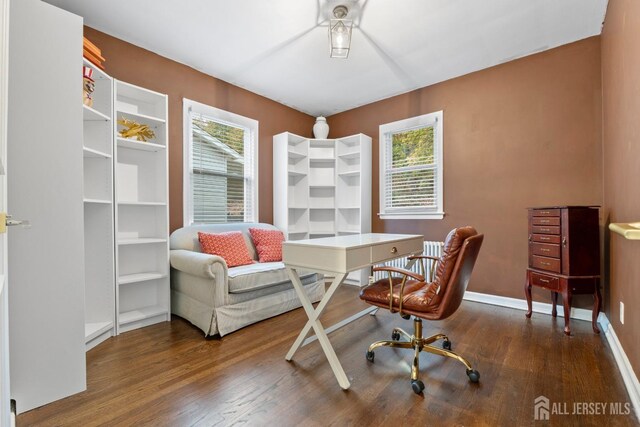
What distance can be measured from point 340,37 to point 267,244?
2.20 meters

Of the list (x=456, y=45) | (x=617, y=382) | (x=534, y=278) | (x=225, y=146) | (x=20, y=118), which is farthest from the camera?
(x=225, y=146)

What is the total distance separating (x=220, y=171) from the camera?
11.9 feet

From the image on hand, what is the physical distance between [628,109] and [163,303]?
389cm

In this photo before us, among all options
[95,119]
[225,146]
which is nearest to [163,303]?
[95,119]

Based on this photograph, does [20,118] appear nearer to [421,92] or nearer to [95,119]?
[95,119]

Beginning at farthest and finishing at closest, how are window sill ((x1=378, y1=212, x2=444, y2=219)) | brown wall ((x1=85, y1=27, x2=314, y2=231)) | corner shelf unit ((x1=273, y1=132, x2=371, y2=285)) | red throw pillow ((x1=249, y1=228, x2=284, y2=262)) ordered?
corner shelf unit ((x1=273, y1=132, x2=371, y2=285))
window sill ((x1=378, y1=212, x2=444, y2=219))
red throw pillow ((x1=249, y1=228, x2=284, y2=262))
brown wall ((x1=85, y1=27, x2=314, y2=231))

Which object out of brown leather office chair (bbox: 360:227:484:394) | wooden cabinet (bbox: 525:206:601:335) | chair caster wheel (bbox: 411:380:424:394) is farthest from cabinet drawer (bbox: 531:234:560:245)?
chair caster wheel (bbox: 411:380:424:394)

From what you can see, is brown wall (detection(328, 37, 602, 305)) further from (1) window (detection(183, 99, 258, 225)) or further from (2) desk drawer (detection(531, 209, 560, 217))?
(1) window (detection(183, 99, 258, 225))

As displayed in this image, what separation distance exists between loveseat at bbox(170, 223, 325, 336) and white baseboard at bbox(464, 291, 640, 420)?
206cm

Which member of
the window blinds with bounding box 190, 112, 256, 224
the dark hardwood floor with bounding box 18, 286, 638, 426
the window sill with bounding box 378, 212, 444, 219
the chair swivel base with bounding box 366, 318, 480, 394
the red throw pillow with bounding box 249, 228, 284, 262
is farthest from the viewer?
the window sill with bounding box 378, 212, 444, 219

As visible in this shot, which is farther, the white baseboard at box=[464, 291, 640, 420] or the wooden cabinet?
the wooden cabinet

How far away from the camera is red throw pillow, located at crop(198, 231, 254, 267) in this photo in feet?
9.61

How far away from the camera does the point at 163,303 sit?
2.80m

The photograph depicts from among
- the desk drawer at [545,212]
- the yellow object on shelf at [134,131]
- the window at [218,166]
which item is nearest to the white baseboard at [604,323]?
the desk drawer at [545,212]
